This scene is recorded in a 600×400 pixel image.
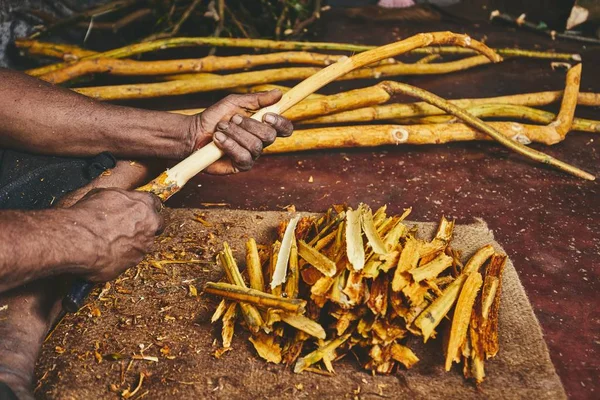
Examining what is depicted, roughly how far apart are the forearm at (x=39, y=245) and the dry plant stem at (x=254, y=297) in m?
0.48

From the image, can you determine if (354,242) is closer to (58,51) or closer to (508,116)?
(508,116)

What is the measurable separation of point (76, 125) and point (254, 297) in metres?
1.11

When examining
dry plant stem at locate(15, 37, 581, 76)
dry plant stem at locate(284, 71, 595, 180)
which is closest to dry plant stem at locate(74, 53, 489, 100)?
dry plant stem at locate(15, 37, 581, 76)

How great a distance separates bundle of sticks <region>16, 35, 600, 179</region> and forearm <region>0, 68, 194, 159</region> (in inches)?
38.0

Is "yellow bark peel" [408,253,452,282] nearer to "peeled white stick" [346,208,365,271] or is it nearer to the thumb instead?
"peeled white stick" [346,208,365,271]

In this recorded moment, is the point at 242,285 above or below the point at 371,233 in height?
below

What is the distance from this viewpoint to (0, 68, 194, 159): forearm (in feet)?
6.86

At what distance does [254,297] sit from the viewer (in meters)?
1.77

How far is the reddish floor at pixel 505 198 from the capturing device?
83.7 inches

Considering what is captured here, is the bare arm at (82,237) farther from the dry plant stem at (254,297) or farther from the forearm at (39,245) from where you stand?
the dry plant stem at (254,297)

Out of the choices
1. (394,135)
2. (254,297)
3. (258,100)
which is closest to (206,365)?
(254,297)

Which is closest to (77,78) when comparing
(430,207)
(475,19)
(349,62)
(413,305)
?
(349,62)

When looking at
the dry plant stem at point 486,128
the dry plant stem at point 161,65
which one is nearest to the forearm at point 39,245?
the dry plant stem at point 486,128

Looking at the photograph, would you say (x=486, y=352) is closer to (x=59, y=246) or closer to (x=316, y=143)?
(x=59, y=246)
